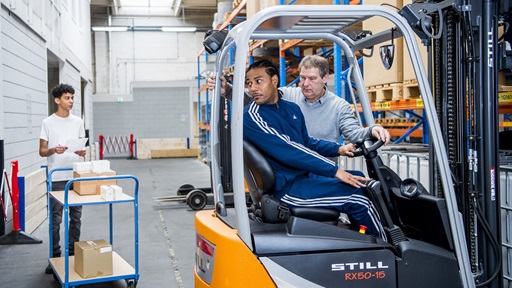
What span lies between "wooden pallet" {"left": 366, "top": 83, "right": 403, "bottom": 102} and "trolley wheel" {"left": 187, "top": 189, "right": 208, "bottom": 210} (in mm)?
4372

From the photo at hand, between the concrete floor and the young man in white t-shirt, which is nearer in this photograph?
the concrete floor

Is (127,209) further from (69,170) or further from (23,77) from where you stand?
(69,170)

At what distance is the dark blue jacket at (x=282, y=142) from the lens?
3211 millimetres

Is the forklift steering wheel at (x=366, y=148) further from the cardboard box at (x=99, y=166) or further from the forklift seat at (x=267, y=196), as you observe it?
the cardboard box at (x=99, y=166)

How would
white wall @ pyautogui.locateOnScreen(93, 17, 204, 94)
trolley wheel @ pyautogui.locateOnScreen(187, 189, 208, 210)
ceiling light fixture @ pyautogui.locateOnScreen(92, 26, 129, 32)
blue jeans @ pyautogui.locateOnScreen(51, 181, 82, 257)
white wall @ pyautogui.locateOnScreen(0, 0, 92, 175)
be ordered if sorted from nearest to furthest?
1. blue jeans @ pyautogui.locateOnScreen(51, 181, 82, 257)
2. white wall @ pyautogui.locateOnScreen(0, 0, 92, 175)
3. trolley wheel @ pyautogui.locateOnScreen(187, 189, 208, 210)
4. ceiling light fixture @ pyautogui.locateOnScreen(92, 26, 129, 32)
5. white wall @ pyautogui.locateOnScreen(93, 17, 204, 94)

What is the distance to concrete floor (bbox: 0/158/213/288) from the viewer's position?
19.1ft

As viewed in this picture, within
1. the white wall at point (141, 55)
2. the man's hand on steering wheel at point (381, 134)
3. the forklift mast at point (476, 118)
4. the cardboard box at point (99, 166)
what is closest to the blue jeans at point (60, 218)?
the cardboard box at point (99, 166)

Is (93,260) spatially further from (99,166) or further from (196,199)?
(196,199)

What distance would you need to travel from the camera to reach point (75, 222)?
6.05m

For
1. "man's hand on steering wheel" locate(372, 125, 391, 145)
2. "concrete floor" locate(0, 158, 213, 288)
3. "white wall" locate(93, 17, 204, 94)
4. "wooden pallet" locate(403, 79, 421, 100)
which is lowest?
"concrete floor" locate(0, 158, 213, 288)

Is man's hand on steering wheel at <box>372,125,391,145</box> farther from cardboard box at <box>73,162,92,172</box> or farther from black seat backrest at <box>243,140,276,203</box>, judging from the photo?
cardboard box at <box>73,162,92,172</box>

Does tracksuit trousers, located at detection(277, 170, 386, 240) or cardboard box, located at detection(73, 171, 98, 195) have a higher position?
tracksuit trousers, located at detection(277, 170, 386, 240)

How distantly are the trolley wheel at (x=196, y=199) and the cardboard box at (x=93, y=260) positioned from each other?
505cm

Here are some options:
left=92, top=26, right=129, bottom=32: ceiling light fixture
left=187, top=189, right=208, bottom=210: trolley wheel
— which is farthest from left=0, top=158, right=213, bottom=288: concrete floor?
left=92, top=26, right=129, bottom=32: ceiling light fixture
